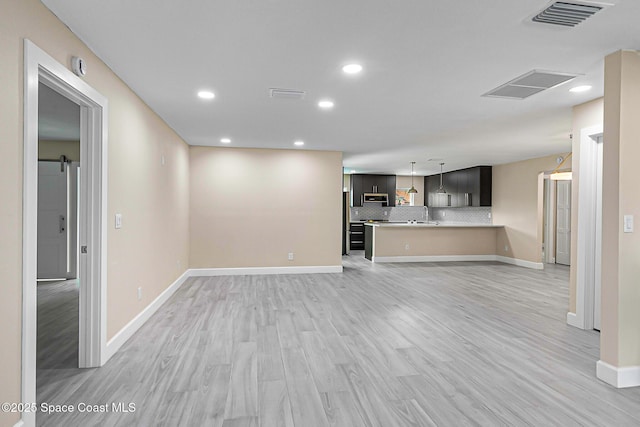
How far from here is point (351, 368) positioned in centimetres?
281

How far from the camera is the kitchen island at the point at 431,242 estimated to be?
8.71 m

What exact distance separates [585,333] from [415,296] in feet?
6.66

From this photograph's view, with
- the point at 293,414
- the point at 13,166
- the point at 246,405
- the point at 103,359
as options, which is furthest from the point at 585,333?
the point at 13,166

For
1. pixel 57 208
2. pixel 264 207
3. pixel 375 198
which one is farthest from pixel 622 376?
pixel 375 198

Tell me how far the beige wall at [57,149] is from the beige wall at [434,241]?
21.0 ft

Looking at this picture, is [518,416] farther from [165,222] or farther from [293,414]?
[165,222]

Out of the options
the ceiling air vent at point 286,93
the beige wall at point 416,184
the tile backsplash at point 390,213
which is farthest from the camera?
the beige wall at point 416,184

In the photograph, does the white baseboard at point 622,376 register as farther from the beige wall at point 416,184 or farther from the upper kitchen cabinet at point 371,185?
the beige wall at point 416,184

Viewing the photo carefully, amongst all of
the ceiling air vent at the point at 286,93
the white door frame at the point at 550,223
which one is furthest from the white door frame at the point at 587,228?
the white door frame at the point at 550,223

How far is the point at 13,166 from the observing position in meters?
1.82

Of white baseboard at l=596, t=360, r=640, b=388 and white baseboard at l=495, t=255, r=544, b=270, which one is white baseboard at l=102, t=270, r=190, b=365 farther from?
white baseboard at l=495, t=255, r=544, b=270

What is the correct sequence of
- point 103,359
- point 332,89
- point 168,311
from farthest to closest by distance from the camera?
1. point 168,311
2. point 332,89
3. point 103,359

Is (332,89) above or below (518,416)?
above

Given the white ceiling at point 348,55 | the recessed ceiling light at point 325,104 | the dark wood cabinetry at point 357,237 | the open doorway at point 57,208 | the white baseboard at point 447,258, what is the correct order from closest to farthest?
the white ceiling at point 348,55 < the recessed ceiling light at point 325,104 < the open doorway at point 57,208 < the white baseboard at point 447,258 < the dark wood cabinetry at point 357,237
